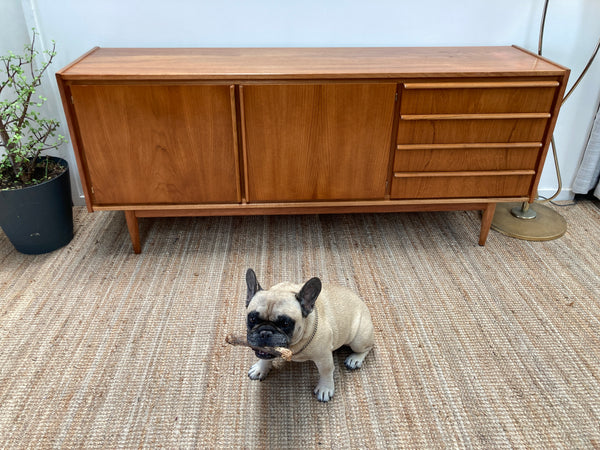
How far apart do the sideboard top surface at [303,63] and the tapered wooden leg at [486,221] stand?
22.0 inches

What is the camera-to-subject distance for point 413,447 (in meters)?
1.14

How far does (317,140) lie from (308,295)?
2.50ft

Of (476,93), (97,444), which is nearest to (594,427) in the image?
(476,93)

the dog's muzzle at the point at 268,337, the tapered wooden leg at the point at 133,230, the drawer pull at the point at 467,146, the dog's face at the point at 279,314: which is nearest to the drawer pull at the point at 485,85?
the drawer pull at the point at 467,146

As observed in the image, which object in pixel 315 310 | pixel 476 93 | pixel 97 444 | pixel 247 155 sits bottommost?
pixel 97 444

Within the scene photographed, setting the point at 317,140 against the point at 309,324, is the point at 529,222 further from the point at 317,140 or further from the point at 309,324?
the point at 309,324

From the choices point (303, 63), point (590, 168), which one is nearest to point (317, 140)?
point (303, 63)

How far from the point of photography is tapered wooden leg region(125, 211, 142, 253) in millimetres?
1780

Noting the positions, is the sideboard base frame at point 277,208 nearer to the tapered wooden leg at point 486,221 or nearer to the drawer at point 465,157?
the tapered wooden leg at point 486,221

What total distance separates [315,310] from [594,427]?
833 mm

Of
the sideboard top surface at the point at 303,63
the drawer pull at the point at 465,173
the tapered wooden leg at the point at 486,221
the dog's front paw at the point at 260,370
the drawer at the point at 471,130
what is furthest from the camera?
the tapered wooden leg at the point at 486,221

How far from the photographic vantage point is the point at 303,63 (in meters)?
1.64

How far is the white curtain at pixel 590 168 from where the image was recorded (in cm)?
207

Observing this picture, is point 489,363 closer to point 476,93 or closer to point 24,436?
point 476,93
